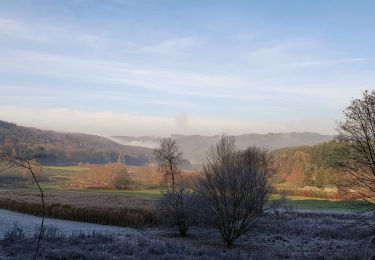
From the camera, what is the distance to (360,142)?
21734 mm

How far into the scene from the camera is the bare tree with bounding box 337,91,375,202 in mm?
21397

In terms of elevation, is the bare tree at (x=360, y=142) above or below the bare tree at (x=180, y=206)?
above

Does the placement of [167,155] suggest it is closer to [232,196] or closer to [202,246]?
[232,196]

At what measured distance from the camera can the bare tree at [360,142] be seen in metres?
21.4

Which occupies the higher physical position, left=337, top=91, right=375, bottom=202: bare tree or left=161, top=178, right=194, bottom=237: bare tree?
left=337, top=91, right=375, bottom=202: bare tree

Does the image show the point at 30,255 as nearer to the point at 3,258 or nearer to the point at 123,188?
the point at 3,258

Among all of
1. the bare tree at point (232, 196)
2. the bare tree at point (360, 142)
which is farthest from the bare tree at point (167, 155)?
the bare tree at point (360, 142)

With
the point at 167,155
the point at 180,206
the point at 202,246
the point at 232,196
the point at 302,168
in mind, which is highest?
the point at 167,155

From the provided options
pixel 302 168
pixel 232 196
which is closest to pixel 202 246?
pixel 232 196

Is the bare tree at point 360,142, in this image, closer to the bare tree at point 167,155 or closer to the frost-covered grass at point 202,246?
the frost-covered grass at point 202,246

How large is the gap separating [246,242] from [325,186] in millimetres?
94834

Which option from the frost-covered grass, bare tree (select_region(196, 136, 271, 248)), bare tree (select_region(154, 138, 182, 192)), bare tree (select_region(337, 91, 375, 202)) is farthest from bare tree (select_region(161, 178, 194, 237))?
bare tree (select_region(154, 138, 182, 192))

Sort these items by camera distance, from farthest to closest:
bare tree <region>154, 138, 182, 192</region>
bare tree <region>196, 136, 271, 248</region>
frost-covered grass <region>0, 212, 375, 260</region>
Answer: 1. bare tree <region>154, 138, 182, 192</region>
2. bare tree <region>196, 136, 271, 248</region>
3. frost-covered grass <region>0, 212, 375, 260</region>

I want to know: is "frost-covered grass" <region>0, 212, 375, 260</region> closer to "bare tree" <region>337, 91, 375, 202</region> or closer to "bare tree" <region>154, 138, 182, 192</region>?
"bare tree" <region>337, 91, 375, 202</region>
